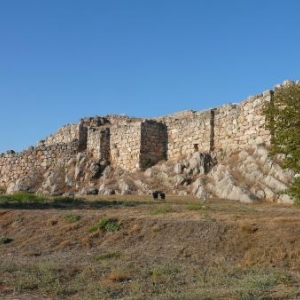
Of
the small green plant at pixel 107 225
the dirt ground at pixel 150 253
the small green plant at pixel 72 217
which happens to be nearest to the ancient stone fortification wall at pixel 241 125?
the dirt ground at pixel 150 253

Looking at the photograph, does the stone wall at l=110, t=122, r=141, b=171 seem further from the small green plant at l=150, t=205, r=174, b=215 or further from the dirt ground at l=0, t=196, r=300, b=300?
the small green plant at l=150, t=205, r=174, b=215

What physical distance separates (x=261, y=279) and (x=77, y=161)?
84.0ft

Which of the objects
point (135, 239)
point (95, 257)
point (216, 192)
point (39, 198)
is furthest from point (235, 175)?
point (95, 257)

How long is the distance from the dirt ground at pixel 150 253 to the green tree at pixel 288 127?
1733 millimetres

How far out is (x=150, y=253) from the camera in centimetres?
1440

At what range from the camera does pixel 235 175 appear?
26234mm

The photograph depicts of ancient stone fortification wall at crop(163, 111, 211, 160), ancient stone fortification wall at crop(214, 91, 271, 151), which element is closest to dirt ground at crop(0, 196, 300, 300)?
ancient stone fortification wall at crop(214, 91, 271, 151)

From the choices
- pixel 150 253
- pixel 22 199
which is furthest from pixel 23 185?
pixel 150 253

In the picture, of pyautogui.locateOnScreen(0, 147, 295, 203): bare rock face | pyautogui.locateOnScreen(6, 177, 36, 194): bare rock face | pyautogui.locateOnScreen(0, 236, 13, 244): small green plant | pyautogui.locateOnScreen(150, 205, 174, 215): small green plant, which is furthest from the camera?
pyautogui.locateOnScreen(6, 177, 36, 194): bare rock face

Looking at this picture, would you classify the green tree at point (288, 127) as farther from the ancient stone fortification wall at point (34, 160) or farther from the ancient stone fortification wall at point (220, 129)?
the ancient stone fortification wall at point (34, 160)

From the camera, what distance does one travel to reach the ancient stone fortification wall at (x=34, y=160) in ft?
119

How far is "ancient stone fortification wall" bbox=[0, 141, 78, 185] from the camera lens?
36.3 meters

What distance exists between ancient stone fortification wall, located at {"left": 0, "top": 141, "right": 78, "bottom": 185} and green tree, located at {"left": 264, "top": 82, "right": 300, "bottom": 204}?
22137mm

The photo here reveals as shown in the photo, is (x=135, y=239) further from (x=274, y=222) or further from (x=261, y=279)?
(x=261, y=279)
